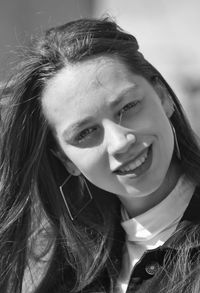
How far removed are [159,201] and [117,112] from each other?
0.94 ft

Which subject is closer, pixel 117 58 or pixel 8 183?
pixel 117 58

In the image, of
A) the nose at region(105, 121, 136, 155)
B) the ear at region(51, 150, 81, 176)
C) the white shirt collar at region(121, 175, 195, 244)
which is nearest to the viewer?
the nose at region(105, 121, 136, 155)

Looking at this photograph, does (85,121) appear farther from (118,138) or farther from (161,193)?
(161,193)

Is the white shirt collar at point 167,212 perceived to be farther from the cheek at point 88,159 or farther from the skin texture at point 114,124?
the cheek at point 88,159

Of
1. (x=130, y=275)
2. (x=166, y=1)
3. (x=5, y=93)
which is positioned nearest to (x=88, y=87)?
(x=5, y=93)

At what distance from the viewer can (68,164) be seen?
1.91 metres

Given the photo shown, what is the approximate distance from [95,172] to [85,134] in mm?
102

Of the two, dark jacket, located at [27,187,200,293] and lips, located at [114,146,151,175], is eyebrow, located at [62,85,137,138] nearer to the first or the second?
lips, located at [114,146,151,175]

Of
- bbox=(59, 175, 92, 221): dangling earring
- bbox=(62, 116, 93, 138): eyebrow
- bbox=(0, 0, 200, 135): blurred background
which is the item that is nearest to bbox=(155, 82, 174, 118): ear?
bbox=(62, 116, 93, 138): eyebrow

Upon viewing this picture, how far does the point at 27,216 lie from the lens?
207cm

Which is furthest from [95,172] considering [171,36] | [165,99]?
[171,36]

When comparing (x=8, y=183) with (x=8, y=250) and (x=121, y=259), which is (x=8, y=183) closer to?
(x=8, y=250)

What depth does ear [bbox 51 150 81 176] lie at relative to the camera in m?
1.90

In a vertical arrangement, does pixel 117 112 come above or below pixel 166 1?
above
